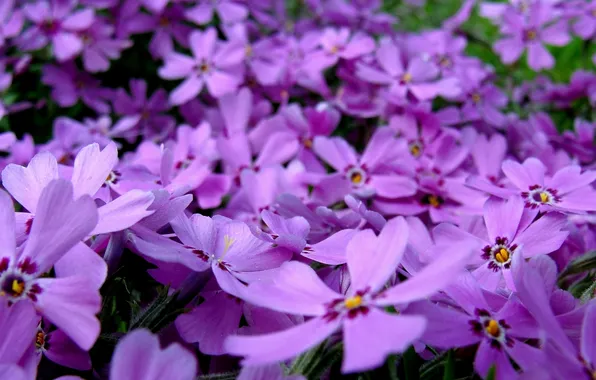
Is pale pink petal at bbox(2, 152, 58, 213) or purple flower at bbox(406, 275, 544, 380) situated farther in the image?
pale pink petal at bbox(2, 152, 58, 213)

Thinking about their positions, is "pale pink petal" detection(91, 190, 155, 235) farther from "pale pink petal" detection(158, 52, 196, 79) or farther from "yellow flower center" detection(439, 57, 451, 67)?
"yellow flower center" detection(439, 57, 451, 67)

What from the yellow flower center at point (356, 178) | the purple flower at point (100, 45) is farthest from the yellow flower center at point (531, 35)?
the purple flower at point (100, 45)

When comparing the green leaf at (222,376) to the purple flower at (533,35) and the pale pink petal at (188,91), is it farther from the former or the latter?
the purple flower at (533,35)

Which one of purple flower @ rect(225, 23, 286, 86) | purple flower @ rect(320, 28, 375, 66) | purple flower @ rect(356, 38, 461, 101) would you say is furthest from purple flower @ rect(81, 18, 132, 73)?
purple flower @ rect(356, 38, 461, 101)

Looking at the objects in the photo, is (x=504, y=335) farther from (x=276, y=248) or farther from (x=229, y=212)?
(x=229, y=212)

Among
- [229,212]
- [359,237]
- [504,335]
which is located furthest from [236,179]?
[504,335]

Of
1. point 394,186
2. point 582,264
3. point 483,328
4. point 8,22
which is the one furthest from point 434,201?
point 8,22

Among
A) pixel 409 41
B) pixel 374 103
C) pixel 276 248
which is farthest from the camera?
pixel 409 41
